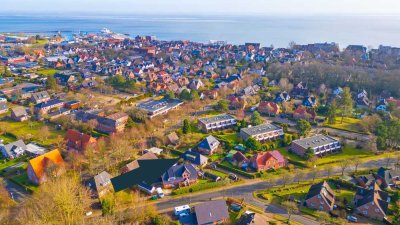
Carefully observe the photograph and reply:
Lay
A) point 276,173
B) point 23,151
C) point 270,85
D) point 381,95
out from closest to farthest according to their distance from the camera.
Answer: point 276,173 → point 23,151 → point 381,95 → point 270,85

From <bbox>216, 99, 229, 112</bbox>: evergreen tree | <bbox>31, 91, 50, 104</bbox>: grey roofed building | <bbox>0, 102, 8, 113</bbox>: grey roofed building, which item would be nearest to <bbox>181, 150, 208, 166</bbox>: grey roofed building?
<bbox>216, 99, 229, 112</bbox>: evergreen tree

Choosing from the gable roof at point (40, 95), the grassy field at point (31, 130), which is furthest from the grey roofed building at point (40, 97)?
the grassy field at point (31, 130)

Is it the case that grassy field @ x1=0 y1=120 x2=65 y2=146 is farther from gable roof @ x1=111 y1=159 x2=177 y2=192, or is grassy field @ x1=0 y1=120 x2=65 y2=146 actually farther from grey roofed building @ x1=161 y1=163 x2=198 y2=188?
grey roofed building @ x1=161 y1=163 x2=198 y2=188

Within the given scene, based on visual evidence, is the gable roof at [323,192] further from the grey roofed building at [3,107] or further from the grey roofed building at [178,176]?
the grey roofed building at [3,107]

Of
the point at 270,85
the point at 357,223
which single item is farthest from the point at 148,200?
the point at 270,85

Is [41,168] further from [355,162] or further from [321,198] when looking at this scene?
[355,162]

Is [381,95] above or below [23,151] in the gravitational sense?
above

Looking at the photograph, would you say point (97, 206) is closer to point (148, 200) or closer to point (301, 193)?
point (148, 200)

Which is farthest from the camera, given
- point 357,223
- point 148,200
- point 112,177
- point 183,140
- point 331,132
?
point 331,132
